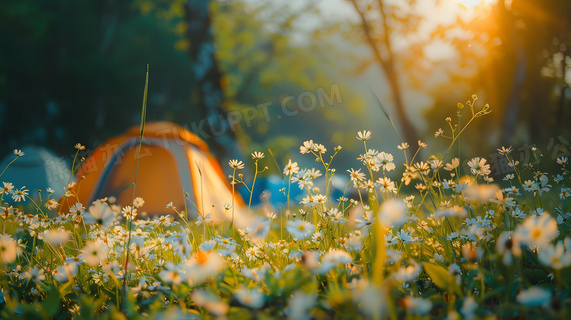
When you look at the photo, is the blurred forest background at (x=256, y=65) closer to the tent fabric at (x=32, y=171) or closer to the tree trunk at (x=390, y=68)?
the tree trunk at (x=390, y=68)

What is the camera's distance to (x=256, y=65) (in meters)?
17.4

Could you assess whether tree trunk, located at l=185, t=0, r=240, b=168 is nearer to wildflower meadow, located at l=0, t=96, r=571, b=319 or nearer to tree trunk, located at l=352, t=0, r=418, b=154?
tree trunk, located at l=352, t=0, r=418, b=154

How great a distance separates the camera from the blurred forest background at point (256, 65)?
30.6 ft

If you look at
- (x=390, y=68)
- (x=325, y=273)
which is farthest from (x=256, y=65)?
(x=325, y=273)

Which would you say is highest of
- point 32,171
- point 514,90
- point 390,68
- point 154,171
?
point 390,68

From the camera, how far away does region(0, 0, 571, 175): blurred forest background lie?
9.32 meters

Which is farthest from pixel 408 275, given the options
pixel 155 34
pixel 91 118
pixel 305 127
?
pixel 305 127

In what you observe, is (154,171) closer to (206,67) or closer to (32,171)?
(206,67)

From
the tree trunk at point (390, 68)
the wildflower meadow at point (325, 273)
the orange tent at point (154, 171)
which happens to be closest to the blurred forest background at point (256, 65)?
the tree trunk at point (390, 68)

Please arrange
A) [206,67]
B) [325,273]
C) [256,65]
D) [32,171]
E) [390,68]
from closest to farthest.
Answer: [325,273] → [206,67] → [32,171] → [390,68] → [256,65]

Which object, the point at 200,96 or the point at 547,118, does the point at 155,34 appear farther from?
the point at 547,118

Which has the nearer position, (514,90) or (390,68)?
(514,90)

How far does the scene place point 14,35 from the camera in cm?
1338

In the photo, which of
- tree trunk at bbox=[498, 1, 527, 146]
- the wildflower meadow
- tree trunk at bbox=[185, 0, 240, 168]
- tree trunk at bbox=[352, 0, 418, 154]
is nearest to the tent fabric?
tree trunk at bbox=[185, 0, 240, 168]
